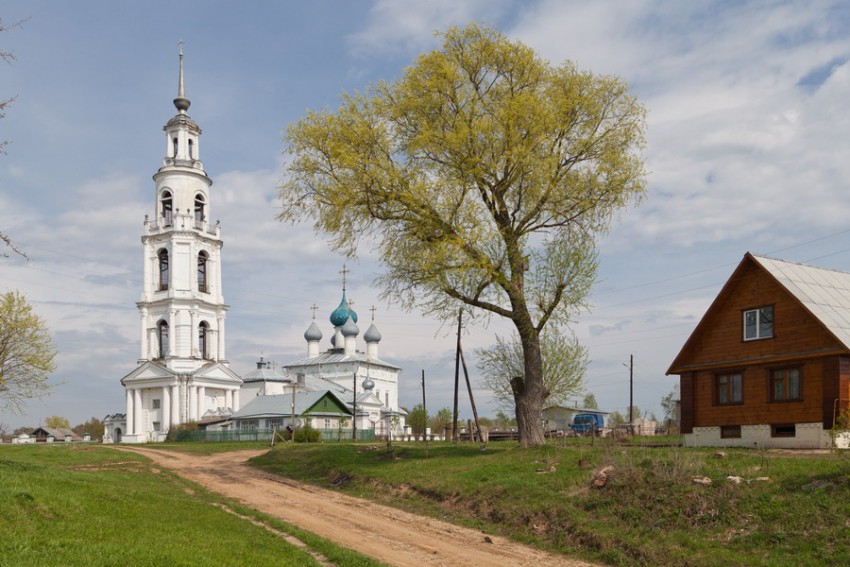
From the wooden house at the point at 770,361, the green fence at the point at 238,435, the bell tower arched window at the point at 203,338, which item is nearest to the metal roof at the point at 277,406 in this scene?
the green fence at the point at 238,435

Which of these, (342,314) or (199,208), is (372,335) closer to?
(342,314)

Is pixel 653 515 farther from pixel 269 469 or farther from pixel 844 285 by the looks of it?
pixel 269 469

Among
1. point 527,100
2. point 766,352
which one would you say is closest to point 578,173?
point 527,100

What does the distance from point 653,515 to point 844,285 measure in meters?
17.5

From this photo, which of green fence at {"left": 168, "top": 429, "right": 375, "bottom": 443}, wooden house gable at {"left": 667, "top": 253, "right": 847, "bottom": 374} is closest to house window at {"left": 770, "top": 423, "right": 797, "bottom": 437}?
wooden house gable at {"left": 667, "top": 253, "right": 847, "bottom": 374}

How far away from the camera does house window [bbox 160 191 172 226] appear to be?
77.9 meters

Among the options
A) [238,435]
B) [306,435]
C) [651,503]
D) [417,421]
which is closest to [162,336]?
[238,435]

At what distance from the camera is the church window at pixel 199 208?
7862 cm

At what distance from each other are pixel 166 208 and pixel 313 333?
34.5m

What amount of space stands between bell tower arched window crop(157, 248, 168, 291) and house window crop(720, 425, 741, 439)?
62.3m

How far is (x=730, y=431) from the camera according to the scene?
2867 centimetres

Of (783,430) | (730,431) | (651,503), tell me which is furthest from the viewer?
(730,431)

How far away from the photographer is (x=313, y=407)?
239 feet

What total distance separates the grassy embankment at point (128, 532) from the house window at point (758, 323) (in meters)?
18.7
